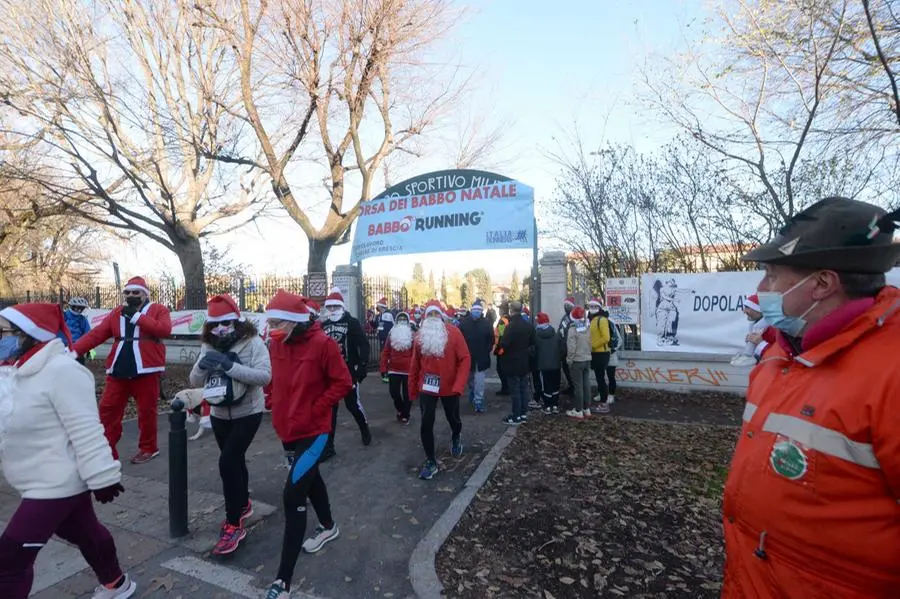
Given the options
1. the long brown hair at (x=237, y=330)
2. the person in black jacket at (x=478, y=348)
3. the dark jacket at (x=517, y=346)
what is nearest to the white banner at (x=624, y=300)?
the person in black jacket at (x=478, y=348)

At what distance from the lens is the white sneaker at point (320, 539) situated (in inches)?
152

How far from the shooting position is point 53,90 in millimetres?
13422

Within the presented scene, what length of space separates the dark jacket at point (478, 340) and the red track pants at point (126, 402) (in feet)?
17.0

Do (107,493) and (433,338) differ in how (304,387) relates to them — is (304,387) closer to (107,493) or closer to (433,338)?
(107,493)

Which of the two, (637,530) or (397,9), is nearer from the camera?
(637,530)

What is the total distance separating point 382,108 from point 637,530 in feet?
43.9

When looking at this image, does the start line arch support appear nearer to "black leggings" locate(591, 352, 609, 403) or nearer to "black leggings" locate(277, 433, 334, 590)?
"black leggings" locate(591, 352, 609, 403)

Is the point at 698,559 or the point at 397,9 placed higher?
the point at 397,9

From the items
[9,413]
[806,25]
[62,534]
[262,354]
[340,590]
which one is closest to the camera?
[9,413]

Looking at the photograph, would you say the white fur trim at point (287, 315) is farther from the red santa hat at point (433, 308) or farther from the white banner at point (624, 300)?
the white banner at point (624, 300)

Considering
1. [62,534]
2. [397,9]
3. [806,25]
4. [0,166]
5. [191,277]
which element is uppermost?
[397,9]

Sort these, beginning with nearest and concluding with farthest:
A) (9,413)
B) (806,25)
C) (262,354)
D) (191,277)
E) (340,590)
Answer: (9,413)
(340,590)
(262,354)
(806,25)
(191,277)

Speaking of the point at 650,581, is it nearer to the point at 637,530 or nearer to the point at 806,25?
the point at 637,530

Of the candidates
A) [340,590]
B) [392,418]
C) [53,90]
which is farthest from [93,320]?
[340,590]
